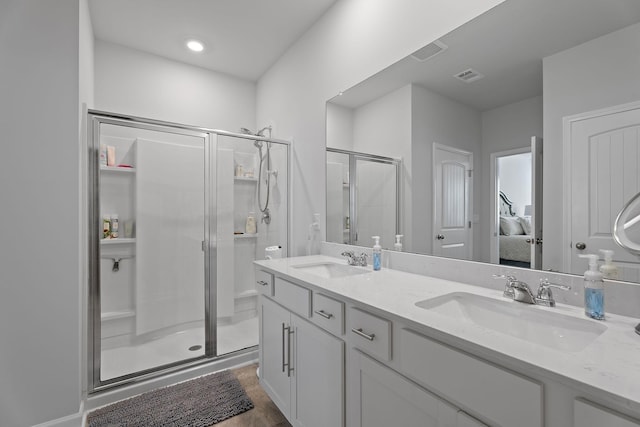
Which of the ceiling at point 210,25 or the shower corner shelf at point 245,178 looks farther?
the shower corner shelf at point 245,178

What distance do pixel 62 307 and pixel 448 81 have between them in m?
2.39

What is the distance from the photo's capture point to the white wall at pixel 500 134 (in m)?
1.14

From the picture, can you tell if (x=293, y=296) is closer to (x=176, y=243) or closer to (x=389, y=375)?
(x=389, y=375)

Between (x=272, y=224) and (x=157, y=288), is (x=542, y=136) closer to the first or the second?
(x=272, y=224)

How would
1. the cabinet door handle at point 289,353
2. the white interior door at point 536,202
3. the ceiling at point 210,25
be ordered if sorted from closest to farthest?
the white interior door at point 536,202, the cabinet door handle at point 289,353, the ceiling at point 210,25

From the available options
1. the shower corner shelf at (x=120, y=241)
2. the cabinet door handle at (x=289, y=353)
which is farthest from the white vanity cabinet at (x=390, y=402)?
the shower corner shelf at (x=120, y=241)

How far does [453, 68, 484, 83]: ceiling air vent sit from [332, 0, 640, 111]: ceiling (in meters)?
0.01

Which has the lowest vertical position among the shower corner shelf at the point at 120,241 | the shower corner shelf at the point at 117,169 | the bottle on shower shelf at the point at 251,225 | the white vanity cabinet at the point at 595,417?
the white vanity cabinet at the point at 595,417

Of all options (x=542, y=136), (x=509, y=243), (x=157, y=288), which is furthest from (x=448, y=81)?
(x=157, y=288)

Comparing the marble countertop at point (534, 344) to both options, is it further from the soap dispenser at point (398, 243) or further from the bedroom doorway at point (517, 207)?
the soap dispenser at point (398, 243)

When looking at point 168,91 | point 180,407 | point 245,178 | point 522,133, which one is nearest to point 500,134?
point 522,133

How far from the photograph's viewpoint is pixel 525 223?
1177 mm

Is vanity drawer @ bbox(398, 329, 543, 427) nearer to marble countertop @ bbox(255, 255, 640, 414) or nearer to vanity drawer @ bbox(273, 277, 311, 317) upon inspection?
marble countertop @ bbox(255, 255, 640, 414)

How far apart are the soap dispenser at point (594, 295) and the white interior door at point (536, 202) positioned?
0.21 meters
